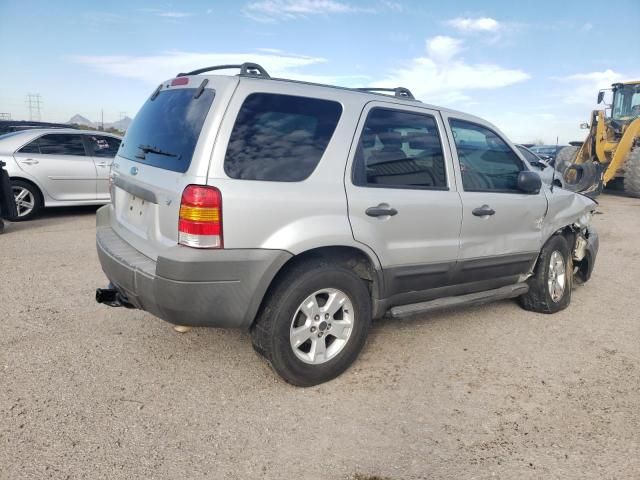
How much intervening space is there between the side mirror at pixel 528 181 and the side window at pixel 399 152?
865mm

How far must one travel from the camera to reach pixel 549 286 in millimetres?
4688

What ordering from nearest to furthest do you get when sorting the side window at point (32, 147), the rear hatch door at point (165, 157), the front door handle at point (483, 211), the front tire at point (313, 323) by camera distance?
the rear hatch door at point (165, 157) → the front tire at point (313, 323) → the front door handle at point (483, 211) → the side window at point (32, 147)

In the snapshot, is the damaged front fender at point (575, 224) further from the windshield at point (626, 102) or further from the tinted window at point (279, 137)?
the windshield at point (626, 102)

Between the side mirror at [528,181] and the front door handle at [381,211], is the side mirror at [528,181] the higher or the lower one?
the higher one

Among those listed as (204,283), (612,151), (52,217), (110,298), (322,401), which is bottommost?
(322,401)

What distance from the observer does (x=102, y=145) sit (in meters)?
8.98

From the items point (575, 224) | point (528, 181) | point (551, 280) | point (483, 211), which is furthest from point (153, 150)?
point (575, 224)

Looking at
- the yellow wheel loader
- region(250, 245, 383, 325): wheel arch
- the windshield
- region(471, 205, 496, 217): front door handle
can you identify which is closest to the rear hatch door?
region(250, 245, 383, 325): wheel arch

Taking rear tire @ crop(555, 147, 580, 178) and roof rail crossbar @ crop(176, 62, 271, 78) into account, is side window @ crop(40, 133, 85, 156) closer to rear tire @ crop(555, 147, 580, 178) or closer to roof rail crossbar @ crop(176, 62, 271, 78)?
roof rail crossbar @ crop(176, 62, 271, 78)

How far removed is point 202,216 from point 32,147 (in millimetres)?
6951

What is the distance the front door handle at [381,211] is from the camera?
324cm

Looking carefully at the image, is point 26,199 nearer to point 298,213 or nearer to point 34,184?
point 34,184

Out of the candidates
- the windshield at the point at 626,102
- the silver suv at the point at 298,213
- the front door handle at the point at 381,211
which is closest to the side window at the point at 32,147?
the silver suv at the point at 298,213

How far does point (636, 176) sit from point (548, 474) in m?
13.9
